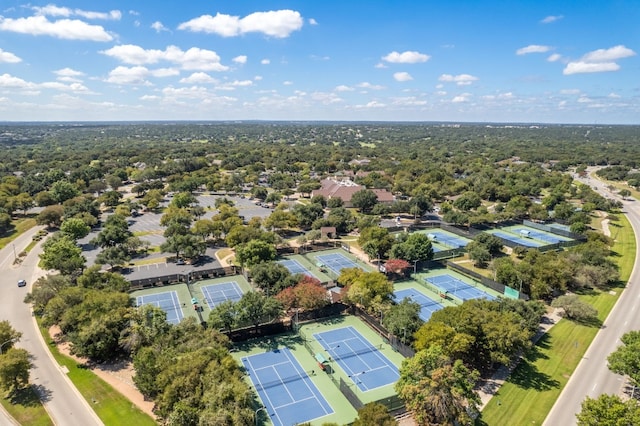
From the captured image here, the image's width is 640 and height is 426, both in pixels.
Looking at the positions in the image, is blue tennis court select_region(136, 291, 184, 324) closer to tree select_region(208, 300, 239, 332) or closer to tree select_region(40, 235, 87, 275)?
tree select_region(208, 300, 239, 332)

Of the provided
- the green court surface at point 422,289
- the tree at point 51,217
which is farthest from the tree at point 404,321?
the tree at point 51,217

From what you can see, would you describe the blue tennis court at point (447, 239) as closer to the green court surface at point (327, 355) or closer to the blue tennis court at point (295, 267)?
the blue tennis court at point (295, 267)

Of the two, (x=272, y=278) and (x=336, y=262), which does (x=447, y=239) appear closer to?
(x=336, y=262)

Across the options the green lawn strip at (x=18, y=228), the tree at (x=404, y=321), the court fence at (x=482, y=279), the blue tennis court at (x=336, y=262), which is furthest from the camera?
the green lawn strip at (x=18, y=228)

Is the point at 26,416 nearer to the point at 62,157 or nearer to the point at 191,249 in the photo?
the point at 191,249

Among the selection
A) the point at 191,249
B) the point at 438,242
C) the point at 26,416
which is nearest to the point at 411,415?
the point at 26,416

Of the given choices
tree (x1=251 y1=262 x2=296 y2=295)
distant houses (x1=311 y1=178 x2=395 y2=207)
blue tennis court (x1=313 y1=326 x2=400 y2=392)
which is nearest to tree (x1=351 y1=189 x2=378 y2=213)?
distant houses (x1=311 y1=178 x2=395 y2=207)

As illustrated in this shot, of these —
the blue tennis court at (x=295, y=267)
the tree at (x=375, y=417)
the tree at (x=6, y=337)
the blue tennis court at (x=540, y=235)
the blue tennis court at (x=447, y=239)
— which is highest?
the tree at (x=375, y=417)

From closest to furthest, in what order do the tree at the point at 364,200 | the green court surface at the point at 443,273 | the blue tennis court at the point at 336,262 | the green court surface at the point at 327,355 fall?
the green court surface at the point at 327,355, the green court surface at the point at 443,273, the blue tennis court at the point at 336,262, the tree at the point at 364,200
